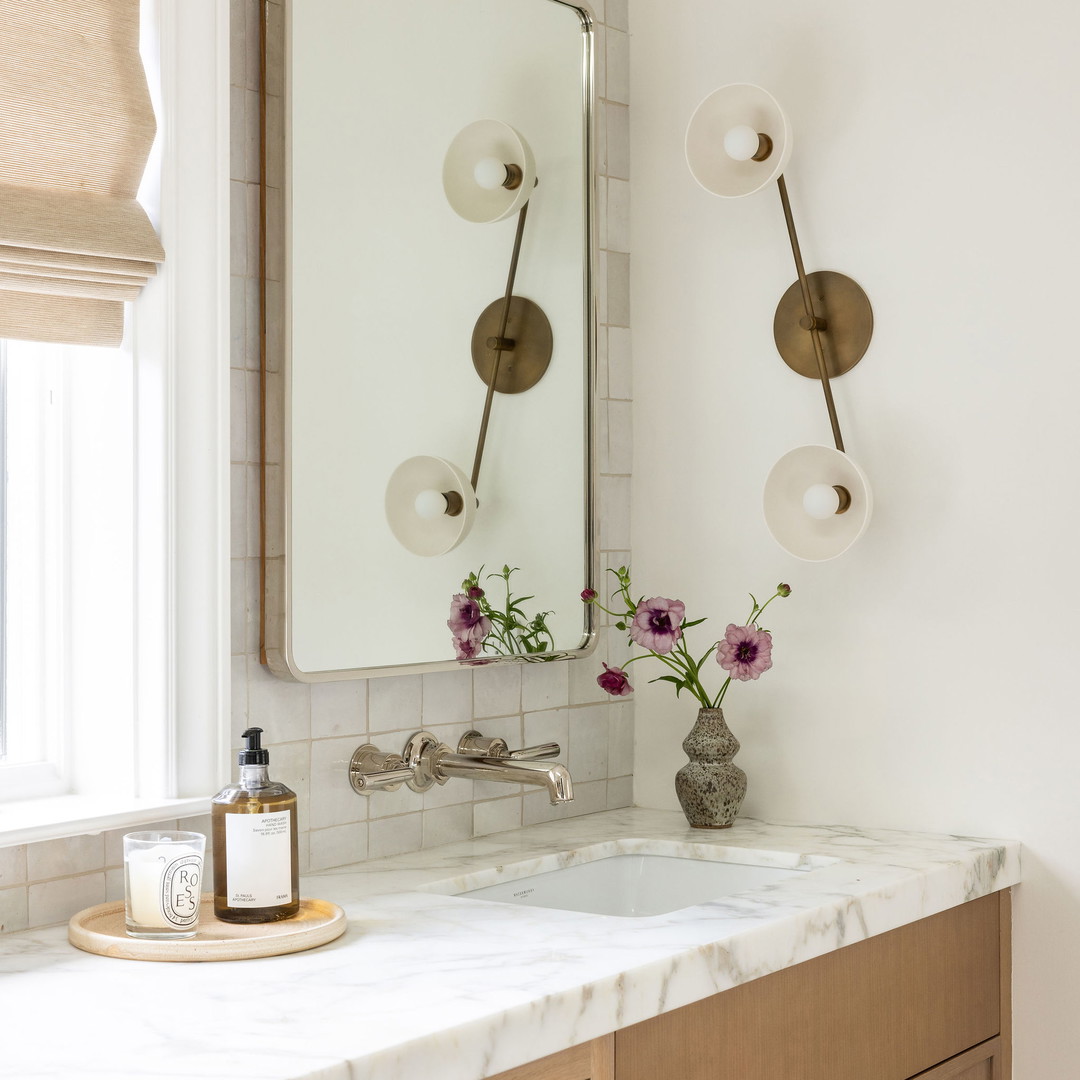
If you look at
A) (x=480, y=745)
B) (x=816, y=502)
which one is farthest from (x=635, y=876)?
(x=816, y=502)

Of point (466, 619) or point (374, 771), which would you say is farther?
point (466, 619)

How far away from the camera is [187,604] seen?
1.46m

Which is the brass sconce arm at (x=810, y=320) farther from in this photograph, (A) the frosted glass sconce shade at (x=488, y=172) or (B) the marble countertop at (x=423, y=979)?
(B) the marble countertop at (x=423, y=979)

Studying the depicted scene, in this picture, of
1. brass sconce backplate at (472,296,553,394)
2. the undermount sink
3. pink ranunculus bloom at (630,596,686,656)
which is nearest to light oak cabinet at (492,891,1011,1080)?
the undermount sink

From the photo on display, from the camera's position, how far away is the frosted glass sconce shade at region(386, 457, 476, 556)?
1.69m

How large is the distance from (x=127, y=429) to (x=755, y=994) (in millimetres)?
896

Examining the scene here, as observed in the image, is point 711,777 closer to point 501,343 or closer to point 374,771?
point 374,771

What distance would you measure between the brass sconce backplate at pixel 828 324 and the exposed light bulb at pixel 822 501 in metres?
0.20

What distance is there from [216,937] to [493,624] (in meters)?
0.70

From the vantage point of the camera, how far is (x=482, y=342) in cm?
183

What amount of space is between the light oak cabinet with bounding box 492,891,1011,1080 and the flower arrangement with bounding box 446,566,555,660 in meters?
0.63

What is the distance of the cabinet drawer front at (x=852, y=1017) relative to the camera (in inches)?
47.8

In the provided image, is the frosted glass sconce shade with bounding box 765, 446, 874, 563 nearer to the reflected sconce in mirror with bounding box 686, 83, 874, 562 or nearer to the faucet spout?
the reflected sconce in mirror with bounding box 686, 83, 874, 562

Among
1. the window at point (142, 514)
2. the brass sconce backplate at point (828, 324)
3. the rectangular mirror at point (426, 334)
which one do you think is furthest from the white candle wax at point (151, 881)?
the brass sconce backplate at point (828, 324)
